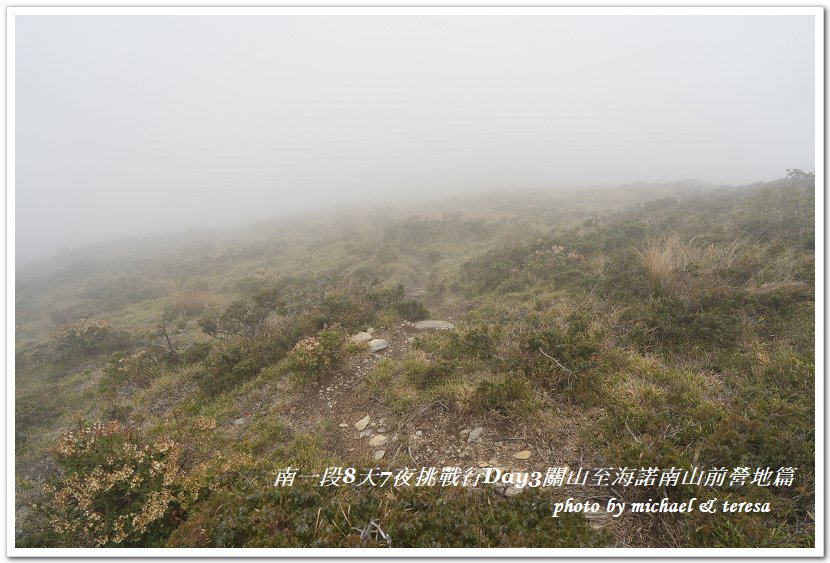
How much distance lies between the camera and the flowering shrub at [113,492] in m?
3.23

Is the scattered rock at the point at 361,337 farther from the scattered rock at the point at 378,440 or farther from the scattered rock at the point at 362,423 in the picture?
the scattered rock at the point at 378,440

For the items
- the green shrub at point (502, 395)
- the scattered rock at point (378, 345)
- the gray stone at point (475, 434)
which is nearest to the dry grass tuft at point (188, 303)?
the scattered rock at point (378, 345)

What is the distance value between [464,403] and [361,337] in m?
3.03

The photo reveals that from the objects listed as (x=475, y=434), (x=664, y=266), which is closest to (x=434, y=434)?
(x=475, y=434)

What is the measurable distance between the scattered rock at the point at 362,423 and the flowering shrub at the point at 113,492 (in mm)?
1974

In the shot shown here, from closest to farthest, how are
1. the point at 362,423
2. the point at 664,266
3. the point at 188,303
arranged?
the point at 362,423 → the point at 664,266 → the point at 188,303

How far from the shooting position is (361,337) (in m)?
6.82

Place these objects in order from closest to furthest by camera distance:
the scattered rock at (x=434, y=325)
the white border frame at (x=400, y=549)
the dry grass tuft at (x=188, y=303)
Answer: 1. the white border frame at (x=400, y=549)
2. the scattered rock at (x=434, y=325)
3. the dry grass tuft at (x=188, y=303)

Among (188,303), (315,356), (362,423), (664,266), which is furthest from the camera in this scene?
(188,303)

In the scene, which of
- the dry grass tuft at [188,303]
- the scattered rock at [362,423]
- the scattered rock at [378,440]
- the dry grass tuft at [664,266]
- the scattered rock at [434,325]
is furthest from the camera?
the dry grass tuft at [188,303]

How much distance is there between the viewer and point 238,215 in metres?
48.8

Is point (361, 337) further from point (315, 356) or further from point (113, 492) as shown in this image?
point (113, 492)

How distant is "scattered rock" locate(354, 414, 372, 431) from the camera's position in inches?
179
